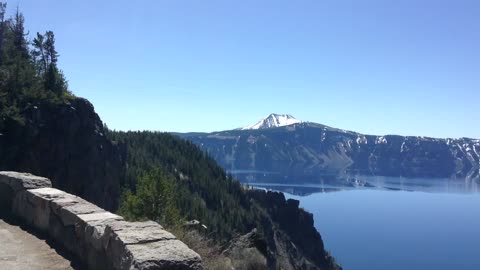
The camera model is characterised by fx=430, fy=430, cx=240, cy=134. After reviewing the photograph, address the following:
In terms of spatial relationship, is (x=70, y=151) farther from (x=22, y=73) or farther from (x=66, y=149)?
(x=22, y=73)

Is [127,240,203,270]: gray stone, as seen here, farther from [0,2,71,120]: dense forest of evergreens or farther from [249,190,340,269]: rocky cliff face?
[249,190,340,269]: rocky cliff face

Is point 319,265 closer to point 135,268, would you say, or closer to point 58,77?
point 58,77

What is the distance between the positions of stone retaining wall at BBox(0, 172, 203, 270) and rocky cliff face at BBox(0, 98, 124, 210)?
3188cm

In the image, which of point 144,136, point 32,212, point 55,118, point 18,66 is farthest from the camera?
point 144,136

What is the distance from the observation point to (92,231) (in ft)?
26.0

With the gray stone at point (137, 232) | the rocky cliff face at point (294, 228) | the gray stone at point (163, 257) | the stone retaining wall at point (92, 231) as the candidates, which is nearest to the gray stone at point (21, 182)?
the stone retaining wall at point (92, 231)

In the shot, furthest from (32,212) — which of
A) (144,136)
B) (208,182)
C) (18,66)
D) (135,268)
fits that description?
(144,136)

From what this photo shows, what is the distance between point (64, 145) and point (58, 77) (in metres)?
9.47

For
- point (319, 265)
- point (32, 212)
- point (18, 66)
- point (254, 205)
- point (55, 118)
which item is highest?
point (18, 66)

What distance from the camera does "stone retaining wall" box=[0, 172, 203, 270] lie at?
20.3ft

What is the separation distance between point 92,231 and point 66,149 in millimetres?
55724

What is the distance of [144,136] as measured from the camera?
198 metres

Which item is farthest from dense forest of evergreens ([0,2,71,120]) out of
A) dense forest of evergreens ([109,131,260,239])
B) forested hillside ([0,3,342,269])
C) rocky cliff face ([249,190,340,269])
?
rocky cliff face ([249,190,340,269])

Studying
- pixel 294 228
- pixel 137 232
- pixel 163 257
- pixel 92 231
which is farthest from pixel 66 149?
pixel 294 228
